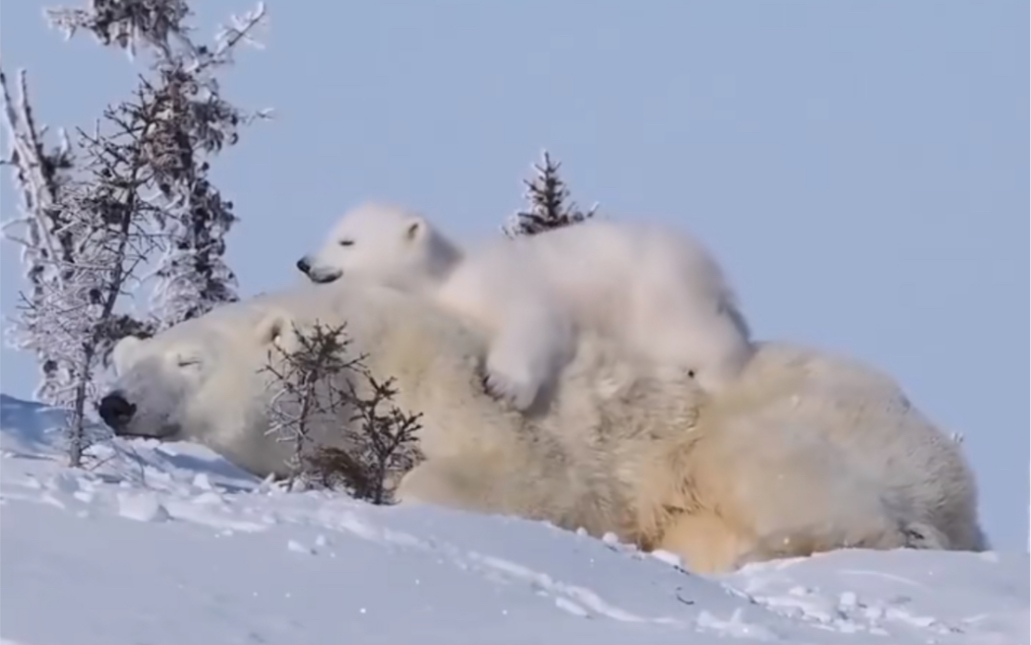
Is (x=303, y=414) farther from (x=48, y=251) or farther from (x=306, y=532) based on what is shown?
(x=48, y=251)

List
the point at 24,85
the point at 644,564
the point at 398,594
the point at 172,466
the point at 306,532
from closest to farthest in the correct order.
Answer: the point at 398,594 < the point at 306,532 < the point at 644,564 < the point at 172,466 < the point at 24,85

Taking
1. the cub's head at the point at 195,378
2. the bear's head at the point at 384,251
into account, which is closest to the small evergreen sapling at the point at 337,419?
the cub's head at the point at 195,378

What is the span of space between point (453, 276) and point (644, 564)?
11.3ft

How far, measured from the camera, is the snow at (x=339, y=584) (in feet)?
10.1

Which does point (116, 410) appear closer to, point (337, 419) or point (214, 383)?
point (214, 383)

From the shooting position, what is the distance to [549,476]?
698cm

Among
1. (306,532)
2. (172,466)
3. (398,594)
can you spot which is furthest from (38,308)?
(398,594)

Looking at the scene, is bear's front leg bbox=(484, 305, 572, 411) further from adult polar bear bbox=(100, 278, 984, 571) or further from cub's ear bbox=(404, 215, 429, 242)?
cub's ear bbox=(404, 215, 429, 242)

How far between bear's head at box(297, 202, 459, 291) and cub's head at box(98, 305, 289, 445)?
692 millimetres

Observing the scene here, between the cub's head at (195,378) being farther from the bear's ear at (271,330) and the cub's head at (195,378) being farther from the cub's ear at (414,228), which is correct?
the cub's ear at (414,228)

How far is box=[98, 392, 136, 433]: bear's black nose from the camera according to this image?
268 inches

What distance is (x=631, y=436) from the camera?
7156 mm

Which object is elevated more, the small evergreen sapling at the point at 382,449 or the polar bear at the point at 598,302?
the polar bear at the point at 598,302

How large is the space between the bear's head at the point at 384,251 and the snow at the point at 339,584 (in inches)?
110
